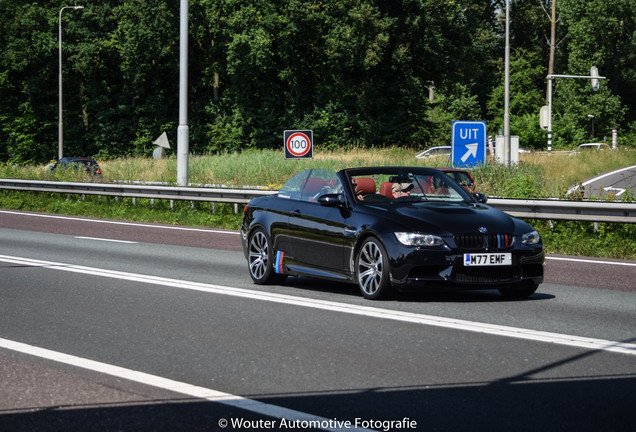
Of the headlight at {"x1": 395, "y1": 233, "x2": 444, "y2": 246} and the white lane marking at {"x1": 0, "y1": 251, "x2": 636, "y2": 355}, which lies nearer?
the white lane marking at {"x1": 0, "y1": 251, "x2": 636, "y2": 355}

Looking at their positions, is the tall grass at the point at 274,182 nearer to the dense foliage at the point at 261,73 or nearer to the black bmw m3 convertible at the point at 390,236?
the black bmw m3 convertible at the point at 390,236

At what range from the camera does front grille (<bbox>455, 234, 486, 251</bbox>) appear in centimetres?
925

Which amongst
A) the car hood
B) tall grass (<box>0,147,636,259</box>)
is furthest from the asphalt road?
tall grass (<box>0,147,636,259</box>)

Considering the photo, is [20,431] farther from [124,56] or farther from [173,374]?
[124,56]

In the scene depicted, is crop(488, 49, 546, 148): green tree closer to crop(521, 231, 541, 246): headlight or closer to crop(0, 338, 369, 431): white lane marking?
crop(521, 231, 541, 246): headlight

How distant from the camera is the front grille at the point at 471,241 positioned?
30.4ft

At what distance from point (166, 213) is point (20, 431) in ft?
65.5

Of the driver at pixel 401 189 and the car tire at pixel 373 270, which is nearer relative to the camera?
the car tire at pixel 373 270

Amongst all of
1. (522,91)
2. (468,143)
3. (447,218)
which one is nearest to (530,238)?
(447,218)

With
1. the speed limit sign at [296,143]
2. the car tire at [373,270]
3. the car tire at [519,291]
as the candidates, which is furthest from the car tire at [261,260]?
the speed limit sign at [296,143]

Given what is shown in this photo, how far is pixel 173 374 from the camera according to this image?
20.2 ft

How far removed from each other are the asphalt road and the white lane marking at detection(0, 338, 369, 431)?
19 mm

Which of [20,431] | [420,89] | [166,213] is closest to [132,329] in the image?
[20,431]

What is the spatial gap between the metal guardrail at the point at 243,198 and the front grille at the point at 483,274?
461 centimetres
